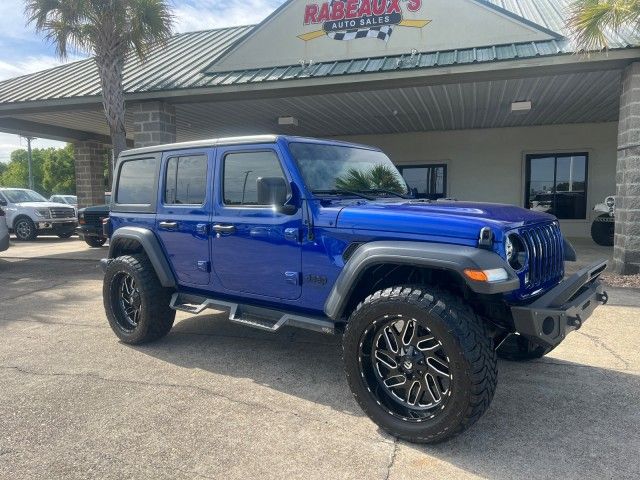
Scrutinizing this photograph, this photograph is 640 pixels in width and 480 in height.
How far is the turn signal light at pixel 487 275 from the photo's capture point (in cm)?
260

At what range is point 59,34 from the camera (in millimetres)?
9867

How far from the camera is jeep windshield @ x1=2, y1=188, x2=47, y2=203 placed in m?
15.4

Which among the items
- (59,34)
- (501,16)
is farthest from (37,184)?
(501,16)

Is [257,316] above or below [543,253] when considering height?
below

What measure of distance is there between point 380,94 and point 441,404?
847 centimetres

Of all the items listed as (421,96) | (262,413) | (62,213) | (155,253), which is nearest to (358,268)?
(262,413)

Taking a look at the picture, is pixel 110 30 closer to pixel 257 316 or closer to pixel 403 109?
pixel 403 109

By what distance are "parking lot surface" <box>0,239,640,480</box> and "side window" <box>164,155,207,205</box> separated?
1.44m

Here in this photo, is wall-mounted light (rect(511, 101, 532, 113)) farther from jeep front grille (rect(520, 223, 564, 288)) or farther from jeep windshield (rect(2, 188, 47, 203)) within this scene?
jeep windshield (rect(2, 188, 47, 203))

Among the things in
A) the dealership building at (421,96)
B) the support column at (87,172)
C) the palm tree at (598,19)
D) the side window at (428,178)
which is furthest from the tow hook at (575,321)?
the support column at (87,172)

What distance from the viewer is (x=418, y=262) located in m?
2.81

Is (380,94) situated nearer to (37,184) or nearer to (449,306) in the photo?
(449,306)

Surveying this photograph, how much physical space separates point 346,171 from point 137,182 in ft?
7.41

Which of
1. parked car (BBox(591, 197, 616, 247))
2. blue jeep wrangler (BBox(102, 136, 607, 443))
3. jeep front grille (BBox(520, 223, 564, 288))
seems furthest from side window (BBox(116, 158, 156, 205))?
parked car (BBox(591, 197, 616, 247))
